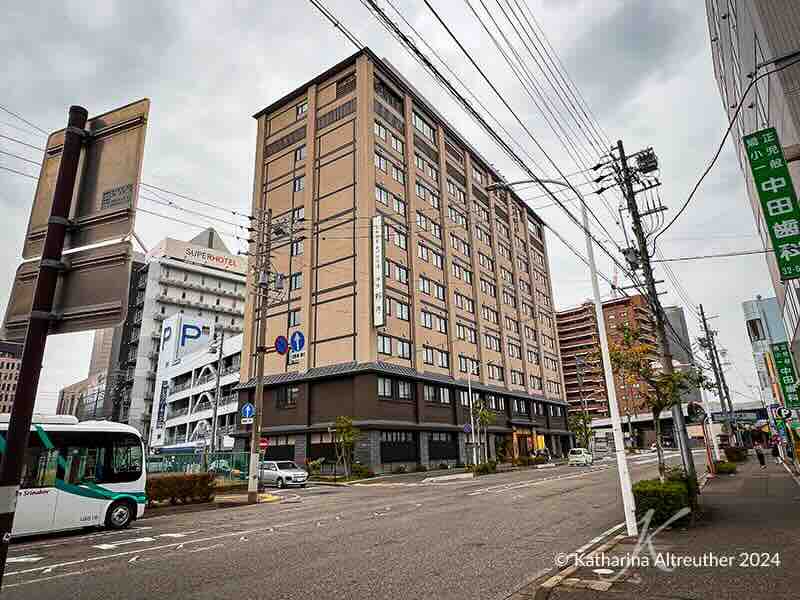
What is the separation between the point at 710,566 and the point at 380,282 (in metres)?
33.3

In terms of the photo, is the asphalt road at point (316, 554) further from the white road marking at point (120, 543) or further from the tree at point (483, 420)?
the tree at point (483, 420)

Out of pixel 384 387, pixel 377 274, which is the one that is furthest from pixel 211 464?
pixel 377 274

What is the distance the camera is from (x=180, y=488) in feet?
64.2

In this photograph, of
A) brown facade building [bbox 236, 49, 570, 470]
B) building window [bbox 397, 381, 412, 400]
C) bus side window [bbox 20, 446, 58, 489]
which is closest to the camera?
bus side window [bbox 20, 446, 58, 489]

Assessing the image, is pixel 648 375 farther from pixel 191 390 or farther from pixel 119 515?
pixel 191 390

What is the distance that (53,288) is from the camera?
10.8 feet

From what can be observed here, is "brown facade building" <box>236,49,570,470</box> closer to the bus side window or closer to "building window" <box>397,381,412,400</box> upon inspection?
"building window" <box>397,381,412,400</box>

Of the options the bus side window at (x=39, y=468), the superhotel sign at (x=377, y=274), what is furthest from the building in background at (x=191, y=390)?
the bus side window at (x=39, y=468)

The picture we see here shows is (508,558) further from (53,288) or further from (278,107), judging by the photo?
(278,107)

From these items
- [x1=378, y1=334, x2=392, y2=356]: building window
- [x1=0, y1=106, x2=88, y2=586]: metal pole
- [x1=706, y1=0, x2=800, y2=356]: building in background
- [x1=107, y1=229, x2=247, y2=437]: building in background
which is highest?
[x1=107, y1=229, x2=247, y2=437]: building in background

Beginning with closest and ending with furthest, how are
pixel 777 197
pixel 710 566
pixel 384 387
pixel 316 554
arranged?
pixel 710 566
pixel 316 554
pixel 777 197
pixel 384 387

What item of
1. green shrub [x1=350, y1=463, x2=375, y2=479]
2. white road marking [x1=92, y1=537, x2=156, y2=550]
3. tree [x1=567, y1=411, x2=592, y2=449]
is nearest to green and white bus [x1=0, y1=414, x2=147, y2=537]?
white road marking [x1=92, y1=537, x2=156, y2=550]

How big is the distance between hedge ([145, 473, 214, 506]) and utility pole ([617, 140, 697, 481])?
17.9 meters

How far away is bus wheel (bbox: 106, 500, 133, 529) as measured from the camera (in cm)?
1329
